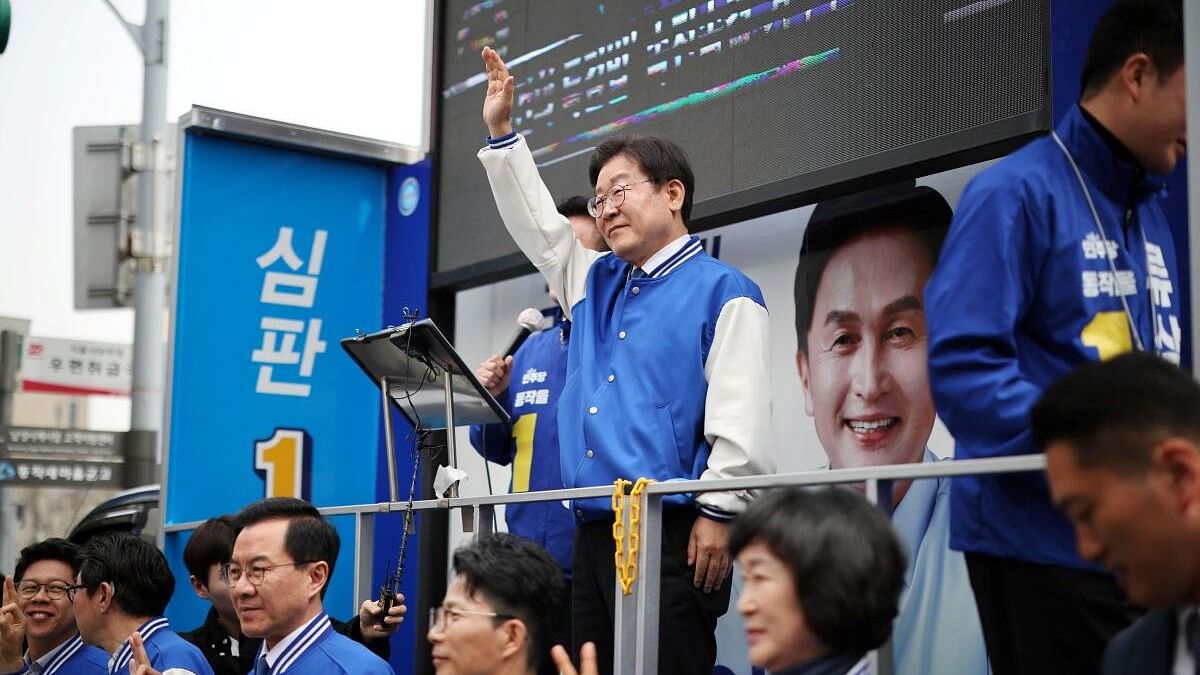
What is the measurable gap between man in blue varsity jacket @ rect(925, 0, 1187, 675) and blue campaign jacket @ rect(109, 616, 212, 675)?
2534 mm

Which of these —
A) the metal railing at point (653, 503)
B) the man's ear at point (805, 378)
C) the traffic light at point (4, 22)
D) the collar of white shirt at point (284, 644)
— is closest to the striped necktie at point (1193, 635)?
the metal railing at point (653, 503)

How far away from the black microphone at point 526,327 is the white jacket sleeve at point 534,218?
1.21 metres

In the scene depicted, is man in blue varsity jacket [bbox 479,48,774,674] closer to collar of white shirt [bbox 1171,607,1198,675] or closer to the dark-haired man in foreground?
collar of white shirt [bbox 1171,607,1198,675]

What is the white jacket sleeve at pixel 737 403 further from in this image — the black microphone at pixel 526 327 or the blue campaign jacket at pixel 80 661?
the blue campaign jacket at pixel 80 661

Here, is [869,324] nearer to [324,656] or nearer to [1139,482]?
[324,656]

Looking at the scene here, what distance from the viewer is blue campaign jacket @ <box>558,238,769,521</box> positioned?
12.2 ft

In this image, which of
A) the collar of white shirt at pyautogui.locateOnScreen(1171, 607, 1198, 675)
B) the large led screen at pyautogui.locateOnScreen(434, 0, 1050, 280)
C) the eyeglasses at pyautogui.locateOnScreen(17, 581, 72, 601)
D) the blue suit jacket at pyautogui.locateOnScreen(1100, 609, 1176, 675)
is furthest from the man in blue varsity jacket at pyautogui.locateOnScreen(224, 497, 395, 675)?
the collar of white shirt at pyautogui.locateOnScreen(1171, 607, 1198, 675)

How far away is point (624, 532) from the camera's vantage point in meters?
3.51

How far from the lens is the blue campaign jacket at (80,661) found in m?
5.16

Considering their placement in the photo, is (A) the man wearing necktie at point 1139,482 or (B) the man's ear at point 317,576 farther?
(B) the man's ear at point 317,576

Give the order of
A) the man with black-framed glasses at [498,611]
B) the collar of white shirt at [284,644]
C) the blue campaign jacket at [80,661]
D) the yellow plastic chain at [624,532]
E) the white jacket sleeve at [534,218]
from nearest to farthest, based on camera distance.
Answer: the man with black-framed glasses at [498,611] → the yellow plastic chain at [624,532] → the collar of white shirt at [284,644] → the white jacket sleeve at [534,218] → the blue campaign jacket at [80,661]

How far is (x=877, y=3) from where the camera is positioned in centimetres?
480

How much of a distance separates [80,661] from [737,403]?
9.46 feet

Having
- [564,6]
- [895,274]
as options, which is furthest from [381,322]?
[895,274]
